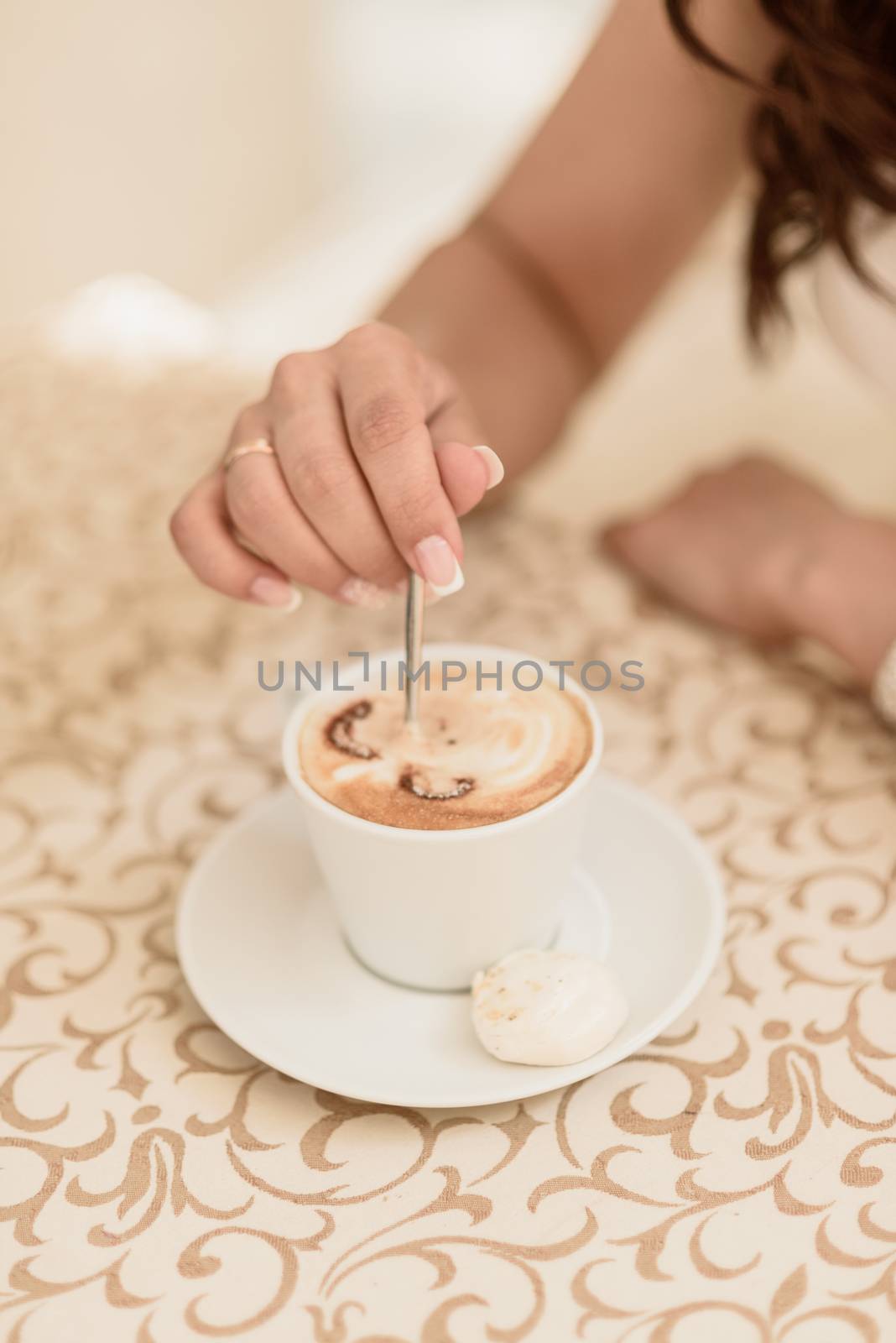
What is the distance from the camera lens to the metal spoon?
57 centimetres

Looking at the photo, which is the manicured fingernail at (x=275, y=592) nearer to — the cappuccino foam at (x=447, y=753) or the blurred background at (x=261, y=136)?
the cappuccino foam at (x=447, y=753)

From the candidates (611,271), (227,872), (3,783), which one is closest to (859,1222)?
(227,872)

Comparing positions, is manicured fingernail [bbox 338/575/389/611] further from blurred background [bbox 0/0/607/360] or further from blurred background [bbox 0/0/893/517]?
blurred background [bbox 0/0/607/360]

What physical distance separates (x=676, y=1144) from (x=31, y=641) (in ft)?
1.83

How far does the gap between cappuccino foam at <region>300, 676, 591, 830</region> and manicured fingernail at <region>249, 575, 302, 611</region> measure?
70mm

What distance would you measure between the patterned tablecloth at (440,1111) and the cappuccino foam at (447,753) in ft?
0.41

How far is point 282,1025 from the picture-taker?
0.54 m

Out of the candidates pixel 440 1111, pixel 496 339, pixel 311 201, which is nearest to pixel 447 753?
pixel 440 1111

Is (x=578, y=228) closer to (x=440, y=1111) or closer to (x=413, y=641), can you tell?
(x=413, y=641)

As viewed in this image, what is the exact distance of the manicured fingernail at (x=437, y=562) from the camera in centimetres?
56

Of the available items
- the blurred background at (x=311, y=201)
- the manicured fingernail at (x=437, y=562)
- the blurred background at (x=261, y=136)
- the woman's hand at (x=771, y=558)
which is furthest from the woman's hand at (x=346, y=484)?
the blurred background at (x=261, y=136)

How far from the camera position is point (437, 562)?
0.57 meters

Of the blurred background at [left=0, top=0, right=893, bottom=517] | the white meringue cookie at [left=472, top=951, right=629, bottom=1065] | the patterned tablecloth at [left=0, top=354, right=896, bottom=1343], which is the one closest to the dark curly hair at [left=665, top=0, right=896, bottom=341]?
the blurred background at [left=0, top=0, right=893, bottom=517]

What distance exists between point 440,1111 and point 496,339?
2.09ft
